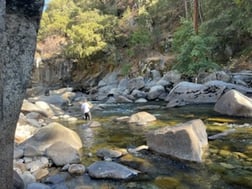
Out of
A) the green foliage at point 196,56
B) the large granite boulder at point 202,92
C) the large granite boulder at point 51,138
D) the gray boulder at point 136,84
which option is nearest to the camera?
the large granite boulder at point 51,138

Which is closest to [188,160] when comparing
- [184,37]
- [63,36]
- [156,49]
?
[184,37]

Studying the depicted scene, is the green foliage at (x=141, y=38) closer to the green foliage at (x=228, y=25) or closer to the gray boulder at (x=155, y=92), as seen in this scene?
the green foliage at (x=228, y=25)

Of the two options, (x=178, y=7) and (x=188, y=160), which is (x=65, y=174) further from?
(x=178, y=7)

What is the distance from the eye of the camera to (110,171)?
6641mm

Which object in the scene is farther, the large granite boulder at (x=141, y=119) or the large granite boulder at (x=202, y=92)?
the large granite boulder at (x=202, y=92)

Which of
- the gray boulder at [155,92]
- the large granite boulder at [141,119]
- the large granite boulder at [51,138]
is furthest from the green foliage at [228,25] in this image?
the large granite boulder at [51,138]

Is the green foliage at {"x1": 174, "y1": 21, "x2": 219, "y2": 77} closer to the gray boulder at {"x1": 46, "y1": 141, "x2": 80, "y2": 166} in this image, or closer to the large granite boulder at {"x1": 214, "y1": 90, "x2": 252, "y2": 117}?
the large granite boulder at {"x1": 214, "y1": 90, "x2": 252, "y2": 117}

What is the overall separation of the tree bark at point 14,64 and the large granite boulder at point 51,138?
4.44m

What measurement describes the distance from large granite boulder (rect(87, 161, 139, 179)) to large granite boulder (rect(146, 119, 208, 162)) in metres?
1.34

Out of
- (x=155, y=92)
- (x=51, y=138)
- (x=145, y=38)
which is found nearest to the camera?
(x=51, y=138)

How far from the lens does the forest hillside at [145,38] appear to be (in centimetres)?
→ 2144

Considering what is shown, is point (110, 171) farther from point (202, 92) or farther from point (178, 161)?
point (202, 92)

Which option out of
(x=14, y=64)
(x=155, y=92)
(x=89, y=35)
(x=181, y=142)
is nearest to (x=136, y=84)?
(x=155, y=92)

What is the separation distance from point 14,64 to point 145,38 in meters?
27.7
